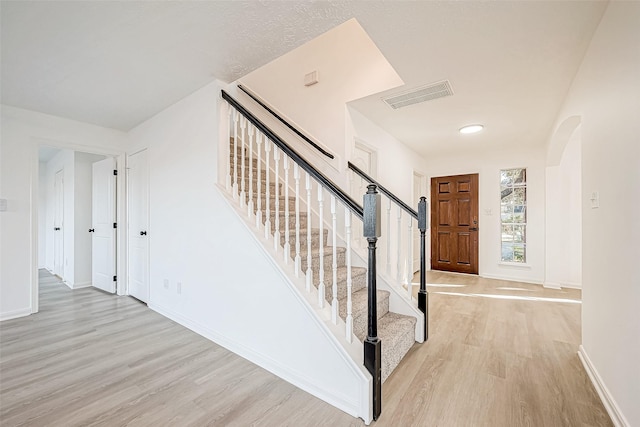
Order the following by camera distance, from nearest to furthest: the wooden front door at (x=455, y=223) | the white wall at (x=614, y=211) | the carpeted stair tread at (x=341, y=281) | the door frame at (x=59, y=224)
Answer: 1. the white wall at (x=614, y=211)
2. the carpeted stair tread at (x=341, y=281)
3. the door frame at (x=59, y=224)
4. the wooden front door at (x=455, y=223)

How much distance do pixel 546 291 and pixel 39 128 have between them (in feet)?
23.6

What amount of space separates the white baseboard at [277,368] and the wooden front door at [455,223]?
178 inches

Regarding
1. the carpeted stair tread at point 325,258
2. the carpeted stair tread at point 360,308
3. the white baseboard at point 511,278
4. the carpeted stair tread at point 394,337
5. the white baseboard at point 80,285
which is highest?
the carpeted stair tread at point 325,258

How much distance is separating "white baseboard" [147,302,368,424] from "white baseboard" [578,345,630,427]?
4.44 feet

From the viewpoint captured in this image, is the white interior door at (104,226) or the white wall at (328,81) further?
the white interior door at (104,226)

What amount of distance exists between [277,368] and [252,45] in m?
2.39

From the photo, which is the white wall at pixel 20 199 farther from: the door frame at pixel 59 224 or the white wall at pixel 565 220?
the white wall at pixel 565 220

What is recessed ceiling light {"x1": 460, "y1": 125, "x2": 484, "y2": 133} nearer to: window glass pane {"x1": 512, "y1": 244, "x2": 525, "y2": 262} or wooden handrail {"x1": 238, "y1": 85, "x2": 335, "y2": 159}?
wooden handrail {"x1": 238, "y1": 85, "x2": 335, "y2": 159}

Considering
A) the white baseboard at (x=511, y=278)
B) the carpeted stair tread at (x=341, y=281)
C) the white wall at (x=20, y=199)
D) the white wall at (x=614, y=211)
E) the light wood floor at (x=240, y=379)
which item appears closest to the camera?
the white wall at (x=614, y=211)

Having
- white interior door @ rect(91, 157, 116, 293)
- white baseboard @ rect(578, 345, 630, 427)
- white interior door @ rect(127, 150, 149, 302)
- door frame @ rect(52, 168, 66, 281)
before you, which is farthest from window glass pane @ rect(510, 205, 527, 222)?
door frame @ rect(52, 168, 66, 281)

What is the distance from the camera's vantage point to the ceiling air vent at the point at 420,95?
8.52 ft

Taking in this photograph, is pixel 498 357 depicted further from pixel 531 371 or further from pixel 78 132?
pixel 78 132

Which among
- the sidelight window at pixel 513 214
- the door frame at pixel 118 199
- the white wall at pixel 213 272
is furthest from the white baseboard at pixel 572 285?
the door frame at pixel 118 199

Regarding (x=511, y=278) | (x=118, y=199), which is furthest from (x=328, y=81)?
(x=511, y=278)
